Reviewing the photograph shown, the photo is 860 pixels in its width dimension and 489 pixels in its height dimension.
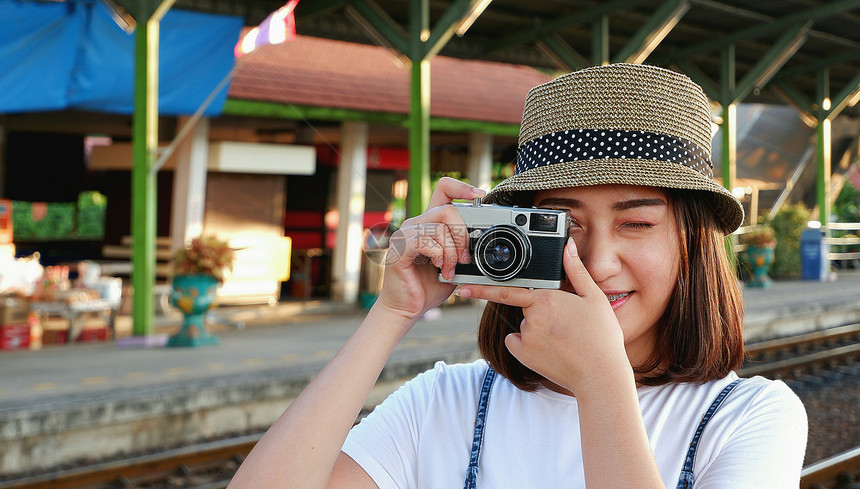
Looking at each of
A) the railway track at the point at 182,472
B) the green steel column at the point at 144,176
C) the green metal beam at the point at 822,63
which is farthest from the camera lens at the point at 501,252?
the green metal beam at the point at 822,63

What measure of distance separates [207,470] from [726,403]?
13.4 ft

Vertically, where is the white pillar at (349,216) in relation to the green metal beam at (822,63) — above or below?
below

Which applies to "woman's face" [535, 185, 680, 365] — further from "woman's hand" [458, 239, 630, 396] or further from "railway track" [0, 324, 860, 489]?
"railway track" [0, 324, 860, 489]

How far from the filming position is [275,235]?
11.5 m

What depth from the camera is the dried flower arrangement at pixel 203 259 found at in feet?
25.6

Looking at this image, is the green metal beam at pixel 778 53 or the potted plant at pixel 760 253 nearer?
the green metal beam at pixel 778 53

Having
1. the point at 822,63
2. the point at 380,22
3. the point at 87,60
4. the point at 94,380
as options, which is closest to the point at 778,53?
the point at 822,63

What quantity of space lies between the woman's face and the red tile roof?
28.9ft

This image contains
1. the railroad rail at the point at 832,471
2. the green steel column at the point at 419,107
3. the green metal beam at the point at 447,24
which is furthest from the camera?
the green steel column at the point at 419,107

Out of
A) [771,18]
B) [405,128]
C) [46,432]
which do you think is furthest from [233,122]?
[771,18]

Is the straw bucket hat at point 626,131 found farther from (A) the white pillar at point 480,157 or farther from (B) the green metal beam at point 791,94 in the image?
(B) the green metal beam at point 791,94

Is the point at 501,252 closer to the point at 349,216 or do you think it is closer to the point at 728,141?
the point at 349,216

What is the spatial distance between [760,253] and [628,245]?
13.2m

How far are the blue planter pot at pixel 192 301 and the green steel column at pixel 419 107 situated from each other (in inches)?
99.6
